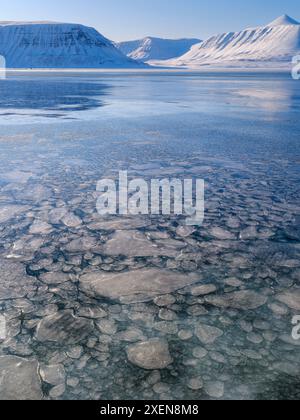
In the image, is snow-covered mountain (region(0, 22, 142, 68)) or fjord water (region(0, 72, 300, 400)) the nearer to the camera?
fjord water (region(0, 72, 300, 400))

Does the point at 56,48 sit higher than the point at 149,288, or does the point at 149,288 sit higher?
the point at 56,48

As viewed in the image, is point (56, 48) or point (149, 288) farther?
A: point (56, 48)

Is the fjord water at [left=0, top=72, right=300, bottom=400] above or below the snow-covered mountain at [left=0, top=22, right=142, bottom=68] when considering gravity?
below

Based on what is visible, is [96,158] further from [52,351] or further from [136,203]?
[52,351]

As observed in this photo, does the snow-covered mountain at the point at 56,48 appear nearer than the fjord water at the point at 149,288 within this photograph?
No

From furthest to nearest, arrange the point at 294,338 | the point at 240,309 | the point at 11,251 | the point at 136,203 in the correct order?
the point at 136,203, the point at 11,251, the point at 240,309, the point at 294,338

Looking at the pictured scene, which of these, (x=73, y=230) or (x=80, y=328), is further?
(x=73, y=230)

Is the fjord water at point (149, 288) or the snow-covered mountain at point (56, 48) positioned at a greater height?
the snow-covered mountain at point (56, 48)

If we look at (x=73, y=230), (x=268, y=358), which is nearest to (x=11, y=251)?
(x=73, y=230)
